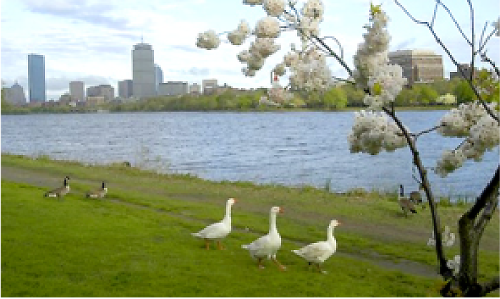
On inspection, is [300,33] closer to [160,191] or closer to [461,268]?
[461,268]

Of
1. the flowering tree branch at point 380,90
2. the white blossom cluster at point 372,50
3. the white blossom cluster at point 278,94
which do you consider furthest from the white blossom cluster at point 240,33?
the white blossom cluster at point 372,50

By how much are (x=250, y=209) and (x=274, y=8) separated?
8.73 m

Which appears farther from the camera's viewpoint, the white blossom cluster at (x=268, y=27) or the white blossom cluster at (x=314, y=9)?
the white blossom cluster at (x=314, y=9)

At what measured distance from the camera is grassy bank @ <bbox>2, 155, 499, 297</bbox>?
861 cm

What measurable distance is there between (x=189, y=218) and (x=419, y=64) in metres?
7.15

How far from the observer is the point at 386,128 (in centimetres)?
845

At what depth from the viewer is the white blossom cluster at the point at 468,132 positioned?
780 cm

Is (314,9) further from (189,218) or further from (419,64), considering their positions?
(189,218)

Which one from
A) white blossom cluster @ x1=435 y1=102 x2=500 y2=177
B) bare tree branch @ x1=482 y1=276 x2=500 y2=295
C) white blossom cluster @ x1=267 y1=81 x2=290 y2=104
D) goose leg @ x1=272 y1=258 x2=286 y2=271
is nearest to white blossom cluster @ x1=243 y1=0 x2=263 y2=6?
white blossom cluster @ x1=267 y1=81 x2=290 y2=104

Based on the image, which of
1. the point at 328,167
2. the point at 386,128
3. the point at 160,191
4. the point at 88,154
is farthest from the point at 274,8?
the point at 88,154

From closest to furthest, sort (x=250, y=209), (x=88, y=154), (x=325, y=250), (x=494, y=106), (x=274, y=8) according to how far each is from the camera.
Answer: (x=494, y=106), (x=274, y=8), (x=325, y=250), (x=250, y=209), (x=88, y=154)

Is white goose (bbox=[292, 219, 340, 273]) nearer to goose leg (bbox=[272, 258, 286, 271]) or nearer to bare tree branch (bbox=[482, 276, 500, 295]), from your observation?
goose leg (bbox=[272, 258, 286, 271])

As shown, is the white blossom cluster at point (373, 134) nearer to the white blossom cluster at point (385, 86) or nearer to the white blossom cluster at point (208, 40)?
the white blossom cluster at point (385, 86)

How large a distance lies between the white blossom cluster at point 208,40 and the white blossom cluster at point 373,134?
2.18 metres
